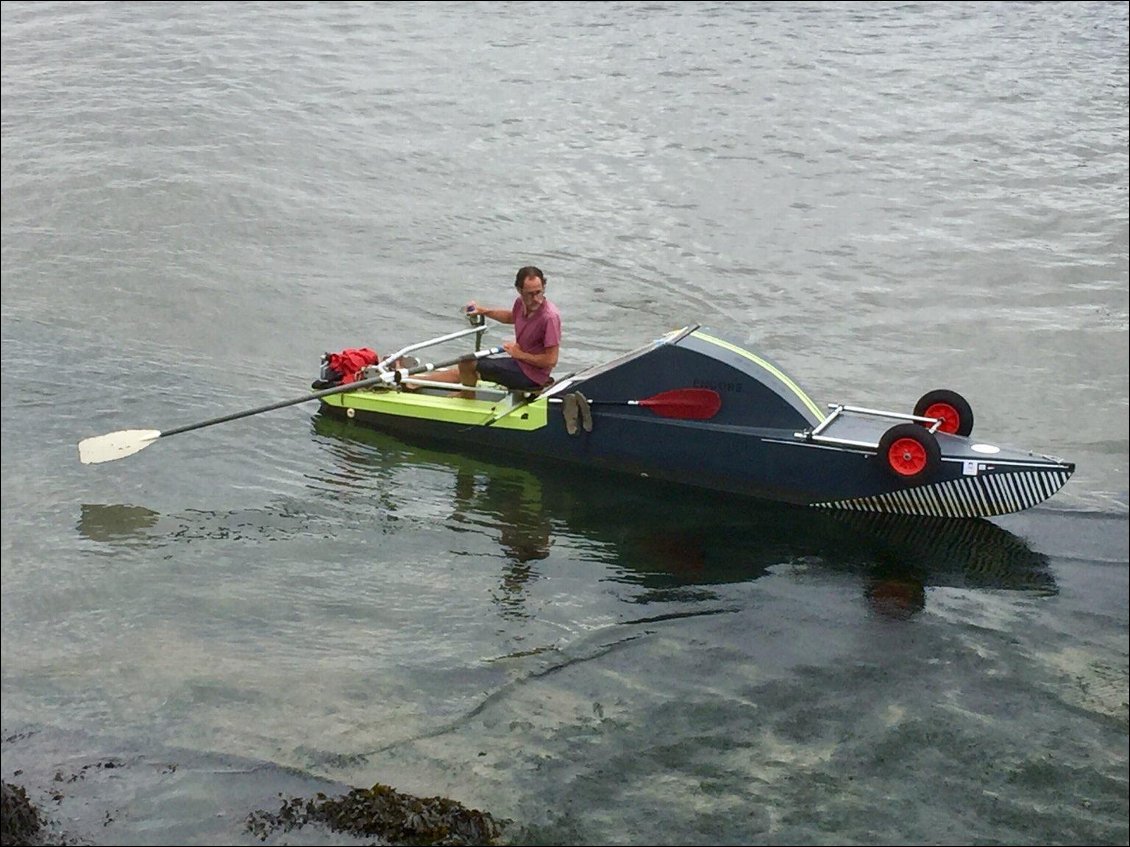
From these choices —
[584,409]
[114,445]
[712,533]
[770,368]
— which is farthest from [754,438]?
[114,445]

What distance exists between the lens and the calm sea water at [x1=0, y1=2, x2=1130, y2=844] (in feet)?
26.6

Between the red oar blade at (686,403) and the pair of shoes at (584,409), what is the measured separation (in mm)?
478

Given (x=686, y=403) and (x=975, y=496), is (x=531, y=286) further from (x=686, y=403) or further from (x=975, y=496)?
(x=975, y=496)

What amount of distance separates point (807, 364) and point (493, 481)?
438 cm

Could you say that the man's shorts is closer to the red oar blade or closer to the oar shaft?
the oar shaft

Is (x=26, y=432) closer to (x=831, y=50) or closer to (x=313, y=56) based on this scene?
(x=313, y=56)

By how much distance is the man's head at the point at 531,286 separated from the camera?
11.9 meters

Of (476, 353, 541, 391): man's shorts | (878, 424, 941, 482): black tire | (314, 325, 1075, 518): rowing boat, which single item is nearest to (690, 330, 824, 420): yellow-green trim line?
(314, 325, 1075, 518): rowing boat

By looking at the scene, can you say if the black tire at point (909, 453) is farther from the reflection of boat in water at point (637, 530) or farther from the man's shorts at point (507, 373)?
the man's shorts at point (507, 373)

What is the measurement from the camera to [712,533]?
442 inches

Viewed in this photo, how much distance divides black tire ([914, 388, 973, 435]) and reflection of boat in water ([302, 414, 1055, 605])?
809 millimetres

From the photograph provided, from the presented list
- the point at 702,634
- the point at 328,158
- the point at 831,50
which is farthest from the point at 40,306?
the point at 831,50

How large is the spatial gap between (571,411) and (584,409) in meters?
0.12

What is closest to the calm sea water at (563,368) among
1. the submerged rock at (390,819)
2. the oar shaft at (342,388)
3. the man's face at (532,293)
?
the submerged rock at (390,819)
